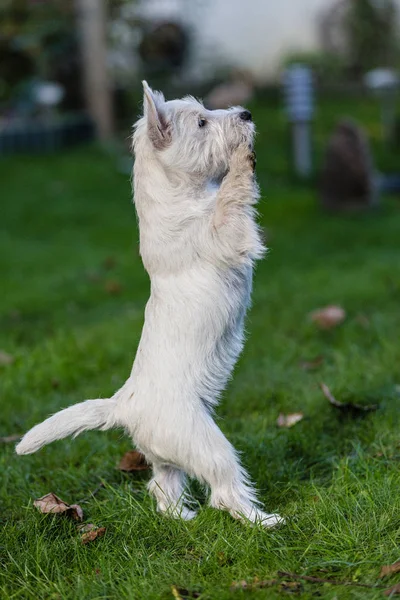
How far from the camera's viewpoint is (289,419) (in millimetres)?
4164

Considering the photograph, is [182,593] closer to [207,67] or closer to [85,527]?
[85,527]

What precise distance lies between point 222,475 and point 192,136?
4.00 ft

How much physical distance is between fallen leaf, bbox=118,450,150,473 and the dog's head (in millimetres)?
1316

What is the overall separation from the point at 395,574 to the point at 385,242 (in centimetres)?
635

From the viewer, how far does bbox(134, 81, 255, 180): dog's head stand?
3248mm

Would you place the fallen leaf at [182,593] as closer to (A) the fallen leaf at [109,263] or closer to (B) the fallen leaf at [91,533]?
(B) the fallen leaf at [91,533]

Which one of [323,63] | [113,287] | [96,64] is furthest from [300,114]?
[323,63]

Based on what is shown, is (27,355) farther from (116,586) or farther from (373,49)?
(373,49)

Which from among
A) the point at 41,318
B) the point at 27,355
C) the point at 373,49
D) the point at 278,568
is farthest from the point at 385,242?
the point at 373,49

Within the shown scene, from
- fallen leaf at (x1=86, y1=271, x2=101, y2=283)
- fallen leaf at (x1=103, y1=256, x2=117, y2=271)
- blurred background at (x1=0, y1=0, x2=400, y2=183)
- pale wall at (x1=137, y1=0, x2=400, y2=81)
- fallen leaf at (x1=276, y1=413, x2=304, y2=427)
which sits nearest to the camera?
fallen leaf at (x1=276, y1=413, x2=304, y2=427)

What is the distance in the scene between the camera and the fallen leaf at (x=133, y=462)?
152 inches

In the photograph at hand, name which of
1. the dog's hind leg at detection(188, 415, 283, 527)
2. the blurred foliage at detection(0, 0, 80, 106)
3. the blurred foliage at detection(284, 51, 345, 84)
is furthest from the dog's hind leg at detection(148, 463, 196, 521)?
the blurred foliage at detection(284, 51, 345, 84)

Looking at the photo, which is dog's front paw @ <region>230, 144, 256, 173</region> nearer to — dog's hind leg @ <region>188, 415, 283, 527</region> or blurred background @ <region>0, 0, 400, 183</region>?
dog's hind leg @ <region>188, 415, 283, 527</region>

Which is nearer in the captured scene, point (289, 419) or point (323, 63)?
point (289, 419)
